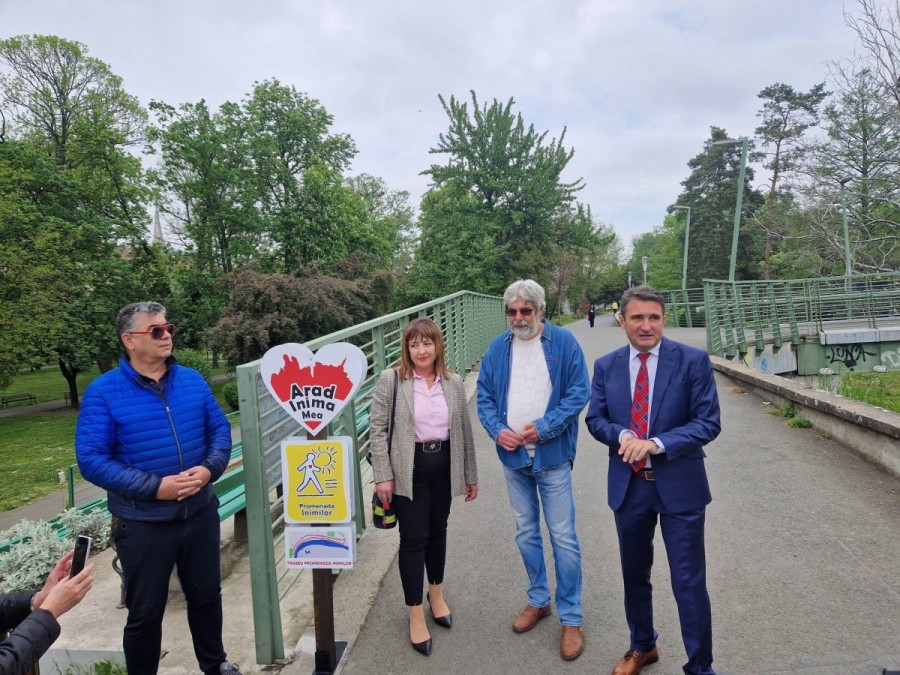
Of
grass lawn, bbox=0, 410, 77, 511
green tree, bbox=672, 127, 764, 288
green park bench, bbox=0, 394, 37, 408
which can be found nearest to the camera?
grass lawn, bbox=0, 410, 77, 511

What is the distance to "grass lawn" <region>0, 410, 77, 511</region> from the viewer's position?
1398 centimetres

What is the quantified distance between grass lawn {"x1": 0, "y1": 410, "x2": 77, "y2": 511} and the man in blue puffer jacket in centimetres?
1365

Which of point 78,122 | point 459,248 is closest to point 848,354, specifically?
point 459,248

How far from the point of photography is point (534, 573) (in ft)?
10.0

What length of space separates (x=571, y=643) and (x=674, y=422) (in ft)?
4.13

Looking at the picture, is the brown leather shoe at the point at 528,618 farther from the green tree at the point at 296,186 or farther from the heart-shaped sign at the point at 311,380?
the green tree at the point at 296,186

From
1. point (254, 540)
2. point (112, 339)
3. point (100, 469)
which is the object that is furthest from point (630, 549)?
point (112, 339)

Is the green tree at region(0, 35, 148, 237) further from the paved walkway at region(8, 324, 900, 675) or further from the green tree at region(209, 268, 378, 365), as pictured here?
the paved walkway at region(8, 324, 900, 675)

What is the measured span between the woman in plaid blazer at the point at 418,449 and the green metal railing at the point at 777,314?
37.9 ft

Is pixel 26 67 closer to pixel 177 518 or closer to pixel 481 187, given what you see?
pixel 481 187

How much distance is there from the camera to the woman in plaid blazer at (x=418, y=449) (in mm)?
2877

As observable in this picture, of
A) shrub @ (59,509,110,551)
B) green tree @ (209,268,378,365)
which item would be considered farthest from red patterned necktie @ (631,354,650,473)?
green tree @ (209,268,378,365)

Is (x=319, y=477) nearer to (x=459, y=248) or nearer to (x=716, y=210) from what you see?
(x=459, y=248)

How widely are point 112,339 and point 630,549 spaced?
28.7 meters
